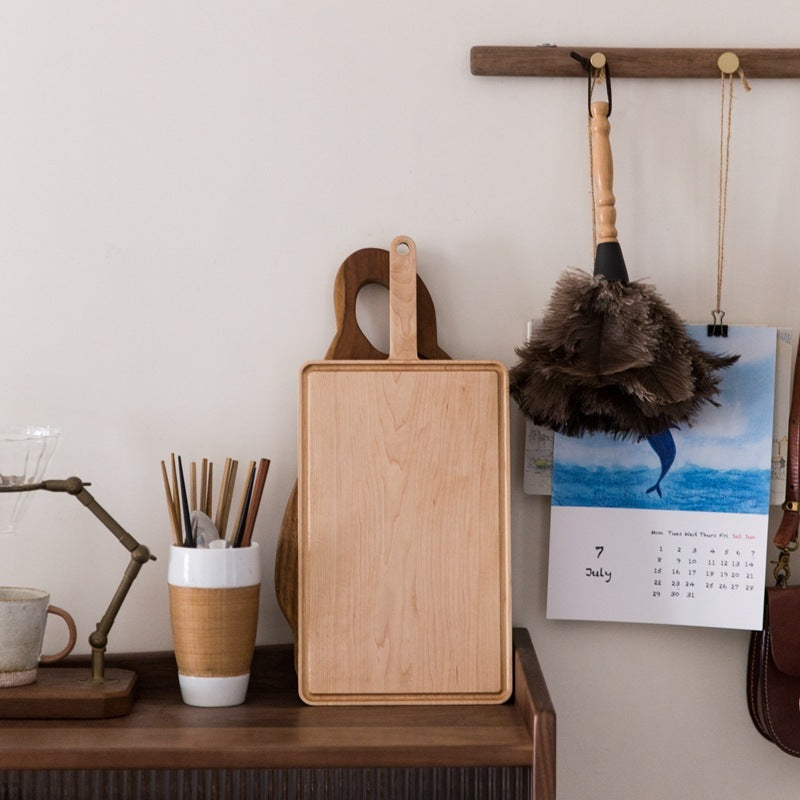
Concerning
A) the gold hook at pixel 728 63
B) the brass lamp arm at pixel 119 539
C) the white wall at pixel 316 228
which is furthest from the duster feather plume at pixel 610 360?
the brass lamp arm at pixel 119 539

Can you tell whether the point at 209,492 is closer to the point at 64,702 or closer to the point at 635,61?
the point at 64,702

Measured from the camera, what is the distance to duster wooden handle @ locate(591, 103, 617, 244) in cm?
109

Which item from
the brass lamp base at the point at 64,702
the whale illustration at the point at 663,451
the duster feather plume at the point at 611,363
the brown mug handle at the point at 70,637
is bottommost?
the brass lamp base at the point at 64,702

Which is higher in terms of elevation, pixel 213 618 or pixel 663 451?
pixel 663 451

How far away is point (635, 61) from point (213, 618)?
832 mm

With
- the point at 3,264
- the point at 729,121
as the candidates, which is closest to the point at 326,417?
the point at 3,264

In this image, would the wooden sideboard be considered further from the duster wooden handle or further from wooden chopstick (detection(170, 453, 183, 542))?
the duster wooden handle

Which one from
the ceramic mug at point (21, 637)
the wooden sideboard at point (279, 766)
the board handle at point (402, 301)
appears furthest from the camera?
the board handle at point (402, 301)

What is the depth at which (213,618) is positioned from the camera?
101 centimetres

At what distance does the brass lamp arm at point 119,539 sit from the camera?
1031 millimetres

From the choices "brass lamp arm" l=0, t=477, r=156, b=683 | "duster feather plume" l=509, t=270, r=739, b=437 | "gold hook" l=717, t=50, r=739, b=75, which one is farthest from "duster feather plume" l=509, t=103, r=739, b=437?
"brass lamp arm" l=0, t=477, r=156, b=683

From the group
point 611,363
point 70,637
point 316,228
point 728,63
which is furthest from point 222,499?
point 728,63

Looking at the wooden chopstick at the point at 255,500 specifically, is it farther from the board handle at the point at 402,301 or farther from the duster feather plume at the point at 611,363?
the duster feather plume at the point at 611,363

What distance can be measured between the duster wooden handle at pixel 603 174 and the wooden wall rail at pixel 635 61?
0.07 m
